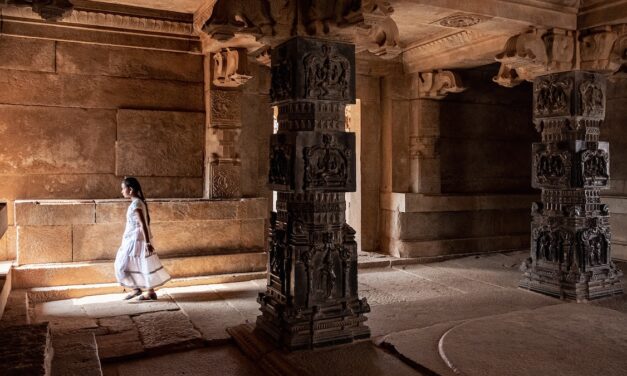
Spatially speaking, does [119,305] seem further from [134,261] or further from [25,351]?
[25,351]

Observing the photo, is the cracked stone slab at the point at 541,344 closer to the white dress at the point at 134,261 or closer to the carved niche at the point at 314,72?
the carved niche at the point at 314,72

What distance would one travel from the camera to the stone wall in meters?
8.97

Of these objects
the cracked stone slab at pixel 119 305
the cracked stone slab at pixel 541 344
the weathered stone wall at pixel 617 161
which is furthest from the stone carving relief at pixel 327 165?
the weathered stone wall at pixel 617 161

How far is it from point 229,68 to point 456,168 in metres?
4.69

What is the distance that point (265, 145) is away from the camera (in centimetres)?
812

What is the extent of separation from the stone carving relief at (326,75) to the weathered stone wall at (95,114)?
11.4 ft

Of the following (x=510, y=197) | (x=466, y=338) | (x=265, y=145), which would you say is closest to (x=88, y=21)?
(x=265, y=145)

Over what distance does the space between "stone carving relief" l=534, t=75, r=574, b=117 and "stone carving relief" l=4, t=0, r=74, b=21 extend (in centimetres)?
525

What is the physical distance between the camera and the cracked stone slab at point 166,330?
4691 mm

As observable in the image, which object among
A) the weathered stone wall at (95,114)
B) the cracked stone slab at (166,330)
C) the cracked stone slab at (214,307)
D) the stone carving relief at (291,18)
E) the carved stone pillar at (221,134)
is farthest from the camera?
the carved stone pillar at (221,134)

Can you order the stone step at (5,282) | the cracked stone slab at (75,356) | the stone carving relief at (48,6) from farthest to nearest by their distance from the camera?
1. the stone step at (5,282)
2. the stone carving relief at (48,6)
3. the cracked stone slab at (75,356)

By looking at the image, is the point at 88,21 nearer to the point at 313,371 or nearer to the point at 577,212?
the point at 313,371

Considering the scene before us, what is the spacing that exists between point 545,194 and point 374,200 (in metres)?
3.30

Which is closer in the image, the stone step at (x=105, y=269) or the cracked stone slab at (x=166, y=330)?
the cracked stone slab at (x=166, y=330)
